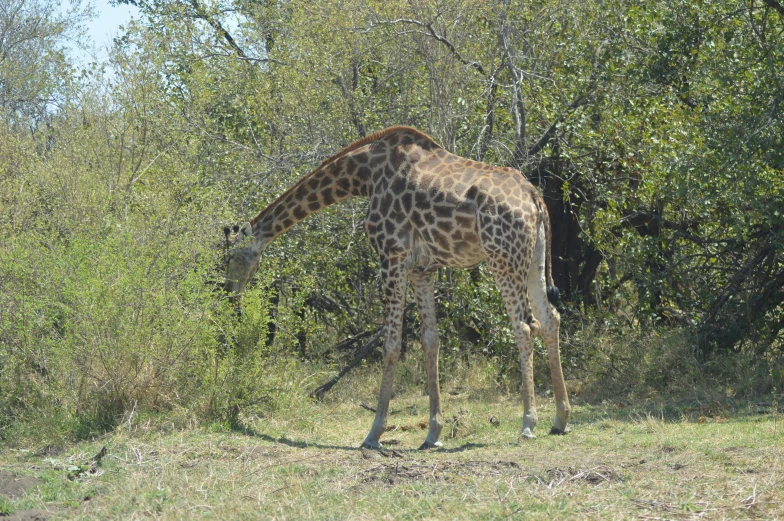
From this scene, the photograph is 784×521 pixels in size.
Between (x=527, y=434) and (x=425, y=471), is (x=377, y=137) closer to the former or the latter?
(x=527, y=434)

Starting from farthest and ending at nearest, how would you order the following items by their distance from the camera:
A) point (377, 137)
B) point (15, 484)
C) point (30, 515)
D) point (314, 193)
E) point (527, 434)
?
A: point (314, 193) < point (377, 137) < point (527, 434) < point (15, 484) < point (30, 515)

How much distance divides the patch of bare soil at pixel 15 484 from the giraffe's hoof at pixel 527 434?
3964 millimetres

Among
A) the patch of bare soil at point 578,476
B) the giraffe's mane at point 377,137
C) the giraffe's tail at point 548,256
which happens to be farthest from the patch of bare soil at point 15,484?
the giraffe's tail at point 548,256

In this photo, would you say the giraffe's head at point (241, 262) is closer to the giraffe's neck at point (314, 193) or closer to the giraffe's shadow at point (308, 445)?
the giraffe's neck at point (314, 193)

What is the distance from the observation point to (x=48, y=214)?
410 inches

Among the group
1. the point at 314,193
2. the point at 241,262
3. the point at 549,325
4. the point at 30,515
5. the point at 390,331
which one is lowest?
the point at 30,515

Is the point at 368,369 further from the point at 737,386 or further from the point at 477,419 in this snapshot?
the point at 737,386

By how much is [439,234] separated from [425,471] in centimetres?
270

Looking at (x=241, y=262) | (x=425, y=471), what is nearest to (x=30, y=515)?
(x=425, y=471)

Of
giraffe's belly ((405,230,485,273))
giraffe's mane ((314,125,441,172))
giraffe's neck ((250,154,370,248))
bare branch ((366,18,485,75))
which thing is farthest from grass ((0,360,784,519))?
bare branch ((366,18,485,75))

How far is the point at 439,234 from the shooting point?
8.66 meters

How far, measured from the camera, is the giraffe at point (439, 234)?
8.30 meters

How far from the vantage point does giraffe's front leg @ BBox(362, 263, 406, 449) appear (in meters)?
8.66

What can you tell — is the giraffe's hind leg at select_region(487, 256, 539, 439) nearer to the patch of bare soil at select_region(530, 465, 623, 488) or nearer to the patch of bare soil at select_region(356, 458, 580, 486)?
the patch of bare soil at select_region(356, 458, 580, 486)
